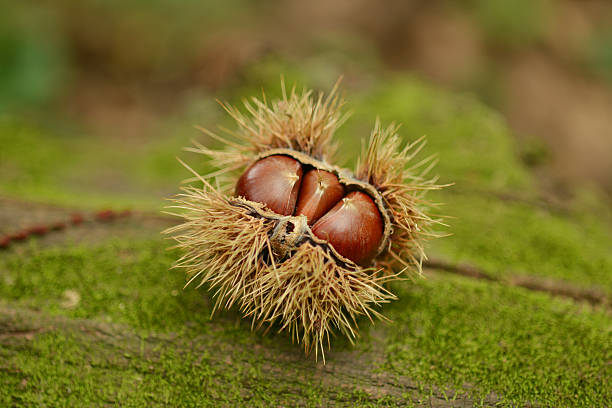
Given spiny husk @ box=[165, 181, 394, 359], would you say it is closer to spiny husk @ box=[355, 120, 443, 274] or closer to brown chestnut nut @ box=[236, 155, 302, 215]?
brown chestnut nut @ box=[236, 155, 302, 215]

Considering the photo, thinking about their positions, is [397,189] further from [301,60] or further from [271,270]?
[301,60]

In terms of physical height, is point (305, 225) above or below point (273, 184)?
below

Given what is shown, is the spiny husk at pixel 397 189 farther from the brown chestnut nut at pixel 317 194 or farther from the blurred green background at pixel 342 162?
the blurred green background at pixel 342 162

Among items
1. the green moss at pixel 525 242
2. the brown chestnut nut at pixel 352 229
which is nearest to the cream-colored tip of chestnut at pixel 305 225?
the brown chestnut nut at pixel 352 229

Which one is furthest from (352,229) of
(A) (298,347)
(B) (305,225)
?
(A) (298,347)

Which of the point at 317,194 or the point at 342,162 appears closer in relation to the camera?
the point at 317,194

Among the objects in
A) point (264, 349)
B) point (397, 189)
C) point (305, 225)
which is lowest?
point (264, 349)
